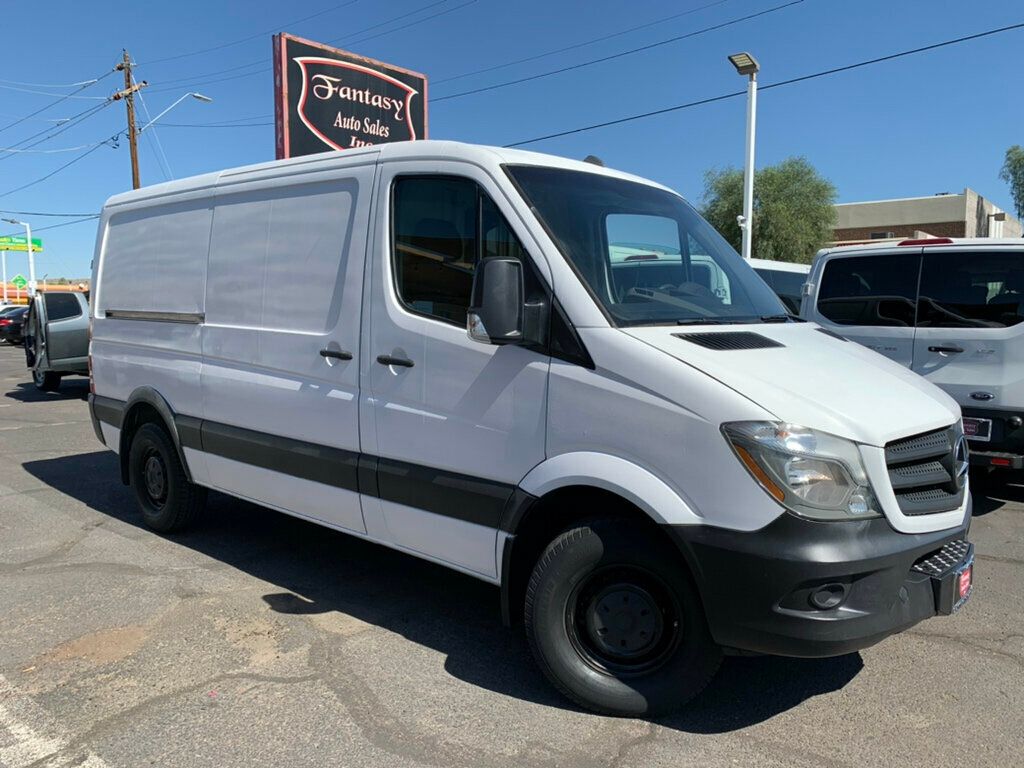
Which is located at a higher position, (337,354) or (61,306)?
(61,306)

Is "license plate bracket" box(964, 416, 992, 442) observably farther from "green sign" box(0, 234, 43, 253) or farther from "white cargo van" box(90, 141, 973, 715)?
"green sign" box(0, 234, 43, 253)

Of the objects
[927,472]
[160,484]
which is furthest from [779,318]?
[160,484]

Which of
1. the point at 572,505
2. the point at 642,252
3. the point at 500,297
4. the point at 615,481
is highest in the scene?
the point at 642,252

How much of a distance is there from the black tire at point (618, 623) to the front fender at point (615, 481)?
19 centimetres

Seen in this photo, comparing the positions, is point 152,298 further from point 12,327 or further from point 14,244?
point 14,244

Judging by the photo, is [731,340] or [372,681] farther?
[372,681]

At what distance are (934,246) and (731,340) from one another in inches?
160

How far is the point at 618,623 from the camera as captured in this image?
3.15m

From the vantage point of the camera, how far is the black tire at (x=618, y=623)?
3.00 meters

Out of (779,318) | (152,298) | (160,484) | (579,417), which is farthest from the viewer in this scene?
(160,484)

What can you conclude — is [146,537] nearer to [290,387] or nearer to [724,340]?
[290,387]

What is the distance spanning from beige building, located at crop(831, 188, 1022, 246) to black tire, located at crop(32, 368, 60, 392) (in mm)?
34279

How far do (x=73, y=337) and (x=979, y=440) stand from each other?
531 inches

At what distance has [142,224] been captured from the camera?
5.73 meters
